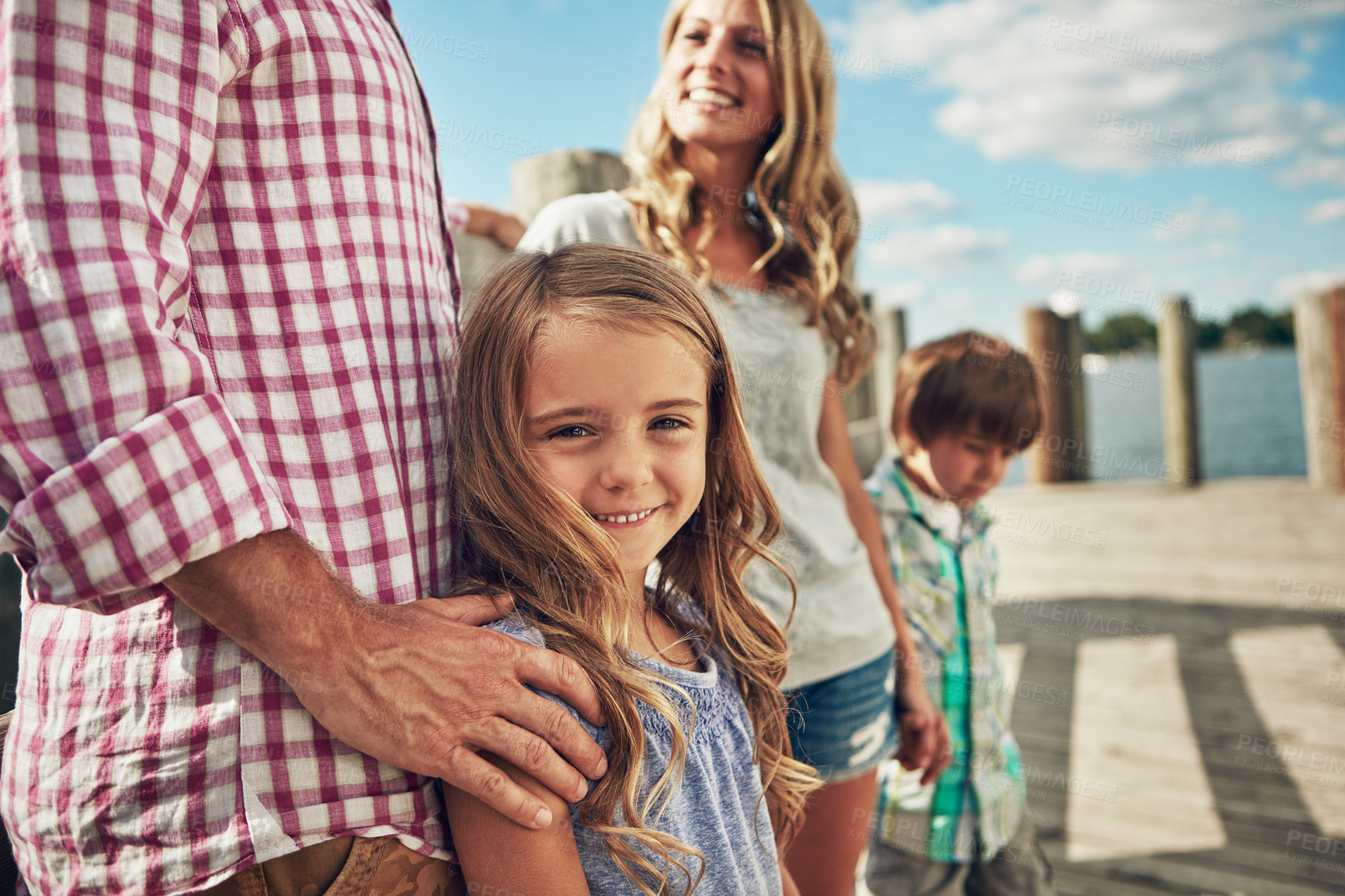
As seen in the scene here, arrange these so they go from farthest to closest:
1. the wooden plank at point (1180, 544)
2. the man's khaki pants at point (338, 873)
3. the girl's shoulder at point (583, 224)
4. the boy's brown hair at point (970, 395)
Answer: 1. the wooden plank at point (1180, 544)
2. the boy's brown hair at point (970, 395)
3. the girl's shoulder at point (583, 224)
4. the man's khaki pants at point (338, 873)

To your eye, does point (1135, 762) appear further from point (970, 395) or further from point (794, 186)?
point (794, 186)

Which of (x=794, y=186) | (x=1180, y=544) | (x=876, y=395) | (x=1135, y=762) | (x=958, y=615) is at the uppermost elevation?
(x=794, y=186)

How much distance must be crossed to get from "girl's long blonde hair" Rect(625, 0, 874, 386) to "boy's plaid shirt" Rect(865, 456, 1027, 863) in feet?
1.83

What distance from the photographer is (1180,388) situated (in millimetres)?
7445

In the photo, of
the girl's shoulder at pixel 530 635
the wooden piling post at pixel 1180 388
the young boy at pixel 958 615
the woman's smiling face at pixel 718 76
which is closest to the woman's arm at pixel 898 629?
the young boy at pixel 958 615

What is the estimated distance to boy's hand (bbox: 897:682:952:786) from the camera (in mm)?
1995

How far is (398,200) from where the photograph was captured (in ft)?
3.38

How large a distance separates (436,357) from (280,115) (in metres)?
0.32

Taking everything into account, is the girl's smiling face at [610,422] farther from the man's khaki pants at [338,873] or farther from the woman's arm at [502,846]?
the man's khaki pants at [338,873]

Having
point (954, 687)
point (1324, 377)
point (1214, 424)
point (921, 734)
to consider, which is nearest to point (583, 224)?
point (921, 734)

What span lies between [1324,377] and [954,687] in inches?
251

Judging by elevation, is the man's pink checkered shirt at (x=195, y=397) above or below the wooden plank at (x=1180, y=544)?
above

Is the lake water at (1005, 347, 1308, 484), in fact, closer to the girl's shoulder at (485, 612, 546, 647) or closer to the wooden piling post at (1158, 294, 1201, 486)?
the wooden piling post at (1158, 294, 1201, 486)

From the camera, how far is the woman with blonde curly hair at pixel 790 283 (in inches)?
65.7
